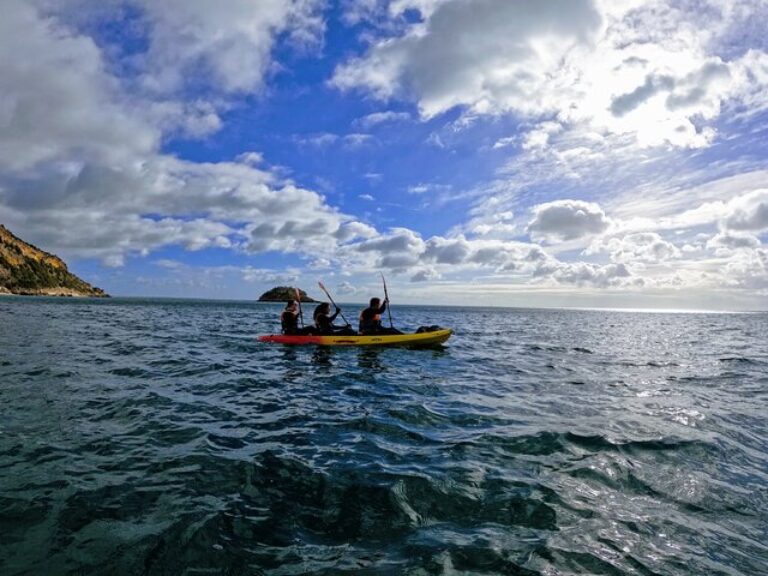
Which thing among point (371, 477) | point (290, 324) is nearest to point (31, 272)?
point (290, 324)

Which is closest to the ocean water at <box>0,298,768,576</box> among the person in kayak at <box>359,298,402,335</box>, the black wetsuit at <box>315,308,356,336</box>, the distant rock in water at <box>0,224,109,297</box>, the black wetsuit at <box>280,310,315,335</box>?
the black wetsuit at <box>315,308,356,336</box>

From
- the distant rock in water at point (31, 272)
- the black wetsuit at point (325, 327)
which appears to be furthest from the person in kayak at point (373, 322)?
the distant rock in water at point (31, 272)

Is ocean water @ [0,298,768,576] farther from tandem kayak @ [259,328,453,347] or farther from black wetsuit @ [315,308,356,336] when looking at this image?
black wetsuit @ [315,308,356,336]

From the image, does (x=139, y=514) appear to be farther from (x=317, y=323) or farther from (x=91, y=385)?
(x=317, y=323)

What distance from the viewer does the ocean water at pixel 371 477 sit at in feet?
16.6

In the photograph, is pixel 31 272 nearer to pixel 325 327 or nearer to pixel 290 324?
pixel 290 324

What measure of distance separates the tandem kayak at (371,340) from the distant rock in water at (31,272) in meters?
163

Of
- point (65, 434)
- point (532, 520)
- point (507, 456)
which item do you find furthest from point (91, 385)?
point (532, 520)

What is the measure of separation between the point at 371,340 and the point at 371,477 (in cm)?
1817

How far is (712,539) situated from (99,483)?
334 inches

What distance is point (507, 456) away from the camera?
332 inches

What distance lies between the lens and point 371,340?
25.4 metres

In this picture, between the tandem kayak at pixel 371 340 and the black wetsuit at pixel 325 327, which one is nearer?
the tandem kayak at pixel 371 340

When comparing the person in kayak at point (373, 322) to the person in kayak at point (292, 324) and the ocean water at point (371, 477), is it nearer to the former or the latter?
the person in kayak at point (292, 324)
